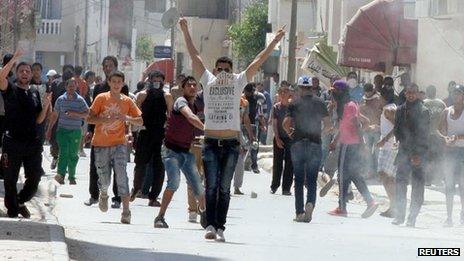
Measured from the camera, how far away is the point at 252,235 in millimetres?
15234

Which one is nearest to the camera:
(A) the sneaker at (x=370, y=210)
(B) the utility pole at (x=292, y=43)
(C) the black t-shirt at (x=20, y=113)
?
(C) the black t-shirt at (x=20, y=113)

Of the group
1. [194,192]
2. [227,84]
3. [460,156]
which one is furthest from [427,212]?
[227,84]

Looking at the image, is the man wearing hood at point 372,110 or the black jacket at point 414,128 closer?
the black jacket at point 414,128

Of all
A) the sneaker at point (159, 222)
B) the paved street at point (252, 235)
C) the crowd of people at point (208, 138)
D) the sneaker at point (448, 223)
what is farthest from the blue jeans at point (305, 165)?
the sneaker at point (159, 222)

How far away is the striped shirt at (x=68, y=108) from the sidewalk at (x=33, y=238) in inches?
197

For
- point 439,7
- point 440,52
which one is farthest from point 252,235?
point 440,52

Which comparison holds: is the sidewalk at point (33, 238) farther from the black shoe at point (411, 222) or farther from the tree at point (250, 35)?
the tree at point (250, 35)

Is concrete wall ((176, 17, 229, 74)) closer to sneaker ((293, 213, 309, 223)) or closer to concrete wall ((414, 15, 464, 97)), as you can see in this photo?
concrete wall ((414, 15, 464, 97))

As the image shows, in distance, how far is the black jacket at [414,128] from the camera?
17.6m

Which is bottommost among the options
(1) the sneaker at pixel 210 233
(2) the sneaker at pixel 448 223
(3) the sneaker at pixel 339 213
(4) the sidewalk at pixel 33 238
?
(3) the sneaker at pixel 339 213

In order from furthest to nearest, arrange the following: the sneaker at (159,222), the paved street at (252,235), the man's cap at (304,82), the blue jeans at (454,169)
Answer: the blue jeans at (454,169) → the man's cap at (304,82) → the sneaker at (159,222) → the paved street at (252,235)

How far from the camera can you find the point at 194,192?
1588 cm

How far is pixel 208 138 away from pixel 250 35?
47.2 m

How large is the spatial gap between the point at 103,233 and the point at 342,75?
998 inches
